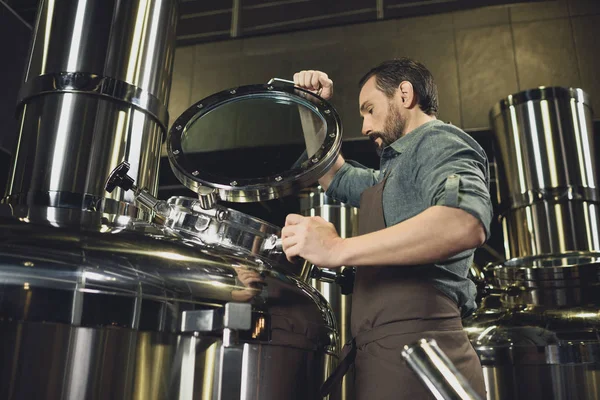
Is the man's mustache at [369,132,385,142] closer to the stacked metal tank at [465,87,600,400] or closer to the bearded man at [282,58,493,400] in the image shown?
the bearded man at [282,58,493,400]

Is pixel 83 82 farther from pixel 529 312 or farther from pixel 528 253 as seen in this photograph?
pixel 528 253

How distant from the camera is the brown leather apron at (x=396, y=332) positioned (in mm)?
1066

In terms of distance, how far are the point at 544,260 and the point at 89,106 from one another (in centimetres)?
201

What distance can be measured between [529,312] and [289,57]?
7.49 ft

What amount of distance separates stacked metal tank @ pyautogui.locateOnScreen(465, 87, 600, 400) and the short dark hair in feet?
3.44

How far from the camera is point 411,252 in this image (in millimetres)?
1037

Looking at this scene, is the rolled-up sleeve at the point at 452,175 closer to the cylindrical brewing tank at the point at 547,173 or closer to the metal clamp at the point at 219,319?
the metal clamp at the point at 219,319

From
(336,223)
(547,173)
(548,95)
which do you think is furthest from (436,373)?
(548,95)

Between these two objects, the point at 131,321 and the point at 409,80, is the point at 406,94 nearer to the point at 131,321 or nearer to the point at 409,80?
the point at 409,80

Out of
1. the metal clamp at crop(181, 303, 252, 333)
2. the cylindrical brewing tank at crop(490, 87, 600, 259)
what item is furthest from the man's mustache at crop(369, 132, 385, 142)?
the cylindrical brewing tank at crop(490, 87, 600, 259)

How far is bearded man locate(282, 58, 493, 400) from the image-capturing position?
1.04 meters

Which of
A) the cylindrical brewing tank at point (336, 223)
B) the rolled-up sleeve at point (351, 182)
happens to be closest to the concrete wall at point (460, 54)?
the cylindrical brewing tank at point (336, 223)

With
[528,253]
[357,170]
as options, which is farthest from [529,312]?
[357,170]

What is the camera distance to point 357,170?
1575mm
